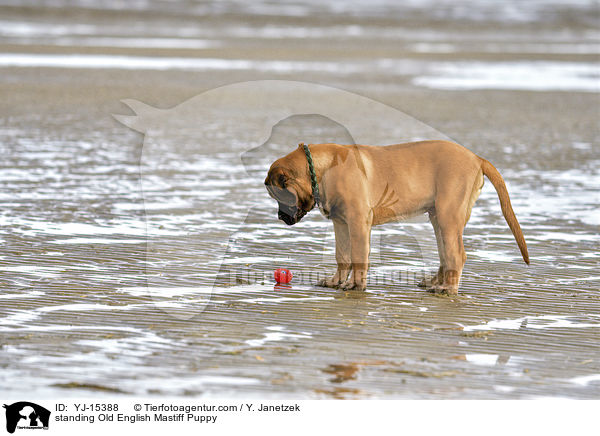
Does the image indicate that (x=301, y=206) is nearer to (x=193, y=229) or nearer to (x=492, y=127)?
(x=193, y=229)

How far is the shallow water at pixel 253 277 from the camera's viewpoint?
5.53 metres

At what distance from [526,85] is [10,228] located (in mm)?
18432

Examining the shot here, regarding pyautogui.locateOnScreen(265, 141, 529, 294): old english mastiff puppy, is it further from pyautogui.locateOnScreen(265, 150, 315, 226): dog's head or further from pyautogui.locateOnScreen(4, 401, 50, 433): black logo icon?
pyautogui.locateOnScreen(4, 401, 50, 433): black logo icon

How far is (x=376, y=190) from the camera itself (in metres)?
7.27

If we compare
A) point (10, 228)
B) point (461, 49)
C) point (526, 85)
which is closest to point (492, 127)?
point (526, 85)

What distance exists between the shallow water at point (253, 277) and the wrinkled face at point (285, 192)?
62 centimetres

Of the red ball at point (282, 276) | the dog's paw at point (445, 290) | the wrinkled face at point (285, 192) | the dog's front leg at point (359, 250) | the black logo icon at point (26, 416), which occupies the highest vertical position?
the wrinkled face at point (285, 192)

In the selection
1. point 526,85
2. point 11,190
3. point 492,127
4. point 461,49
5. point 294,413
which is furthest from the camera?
point 461,49

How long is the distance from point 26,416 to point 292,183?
2.88 m

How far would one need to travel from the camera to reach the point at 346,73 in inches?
1038

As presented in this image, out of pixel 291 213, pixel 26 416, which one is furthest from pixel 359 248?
pixel 26 416

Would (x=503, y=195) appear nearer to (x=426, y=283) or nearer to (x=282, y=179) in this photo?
(x=426, y=283)

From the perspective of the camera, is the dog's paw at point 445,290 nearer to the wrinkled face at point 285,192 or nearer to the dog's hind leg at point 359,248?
the dog's hind leg at point 359,248

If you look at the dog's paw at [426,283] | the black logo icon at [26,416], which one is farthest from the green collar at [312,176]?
the black logo icon at [26,416]
